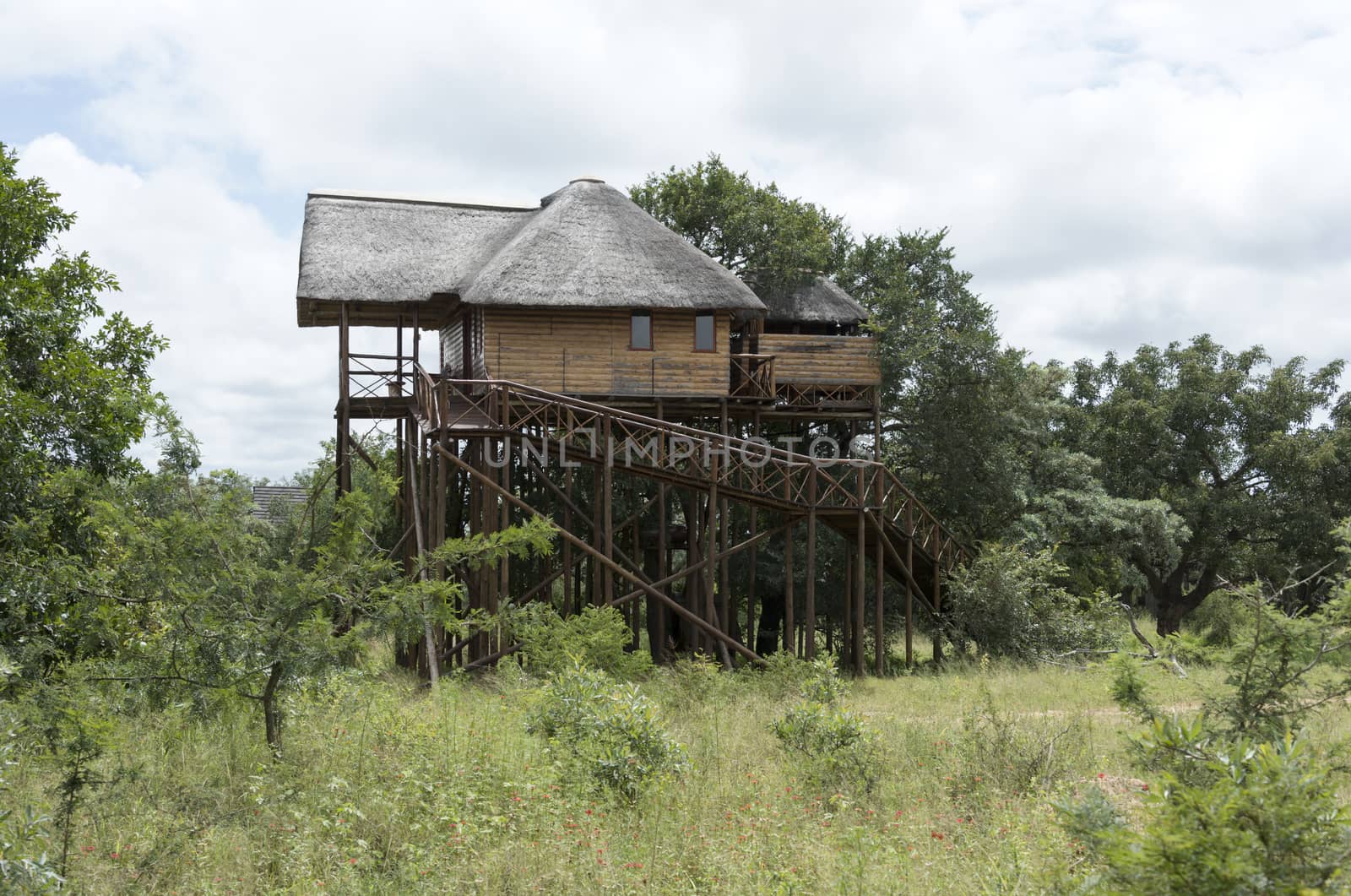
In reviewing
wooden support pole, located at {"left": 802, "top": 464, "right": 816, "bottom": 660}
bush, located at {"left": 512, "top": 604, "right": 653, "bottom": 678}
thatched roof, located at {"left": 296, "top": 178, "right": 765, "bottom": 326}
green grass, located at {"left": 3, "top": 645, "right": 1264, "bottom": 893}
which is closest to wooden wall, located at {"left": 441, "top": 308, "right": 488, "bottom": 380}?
thatched roof, located at {"left": 296, "top": 178, "right": 765, "bottom": 326}

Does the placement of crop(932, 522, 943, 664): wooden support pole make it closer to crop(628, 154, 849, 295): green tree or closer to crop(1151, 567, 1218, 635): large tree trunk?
crop(628, 154, 849, 295): green tree

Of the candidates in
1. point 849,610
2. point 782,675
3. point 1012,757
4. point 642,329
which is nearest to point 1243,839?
point 1012,757

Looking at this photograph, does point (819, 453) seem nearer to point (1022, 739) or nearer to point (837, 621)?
point (837, 621)

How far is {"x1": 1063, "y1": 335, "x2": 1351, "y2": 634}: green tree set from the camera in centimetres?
3016

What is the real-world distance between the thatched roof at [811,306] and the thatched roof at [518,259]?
377 centimetres

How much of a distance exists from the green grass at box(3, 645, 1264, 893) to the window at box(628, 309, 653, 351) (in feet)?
36.6

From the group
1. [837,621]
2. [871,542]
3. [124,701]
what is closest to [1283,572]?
[837,621]

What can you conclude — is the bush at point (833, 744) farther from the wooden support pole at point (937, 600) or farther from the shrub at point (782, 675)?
→ the wooden support pole at point (937, 600)

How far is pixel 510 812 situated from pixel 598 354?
1448 centimetres

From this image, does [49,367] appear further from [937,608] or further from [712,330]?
[937,608]

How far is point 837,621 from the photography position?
30.3 m

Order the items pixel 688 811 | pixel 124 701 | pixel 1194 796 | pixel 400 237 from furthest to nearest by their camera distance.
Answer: pixel 400 237 → pixel 124 701 → pixel 688 811 → pixel 1194 796

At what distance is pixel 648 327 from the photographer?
2252 centimetres

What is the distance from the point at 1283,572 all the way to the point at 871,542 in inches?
643
